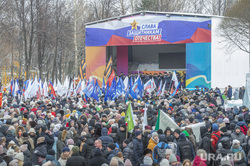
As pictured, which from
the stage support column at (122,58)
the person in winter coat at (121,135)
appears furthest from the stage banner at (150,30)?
the person in winter coat at (121,135)

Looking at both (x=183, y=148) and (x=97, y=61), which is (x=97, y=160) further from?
(x=97, y=61)

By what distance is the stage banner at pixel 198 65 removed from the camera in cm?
3091

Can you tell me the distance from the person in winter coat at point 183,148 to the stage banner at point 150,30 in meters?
23.0

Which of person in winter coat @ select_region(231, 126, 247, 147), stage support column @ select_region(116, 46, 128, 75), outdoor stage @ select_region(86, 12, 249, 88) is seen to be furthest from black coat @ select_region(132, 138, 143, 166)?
stage support column @ select_region(116, 46, 128, 75)

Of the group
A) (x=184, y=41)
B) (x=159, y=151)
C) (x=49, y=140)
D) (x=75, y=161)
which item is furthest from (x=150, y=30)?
(x=75, y=161)

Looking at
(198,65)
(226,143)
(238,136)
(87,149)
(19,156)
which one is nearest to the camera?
(19,156)

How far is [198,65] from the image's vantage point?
102 feet

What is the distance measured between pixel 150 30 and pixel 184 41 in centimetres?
286

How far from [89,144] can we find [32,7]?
27.5 meters

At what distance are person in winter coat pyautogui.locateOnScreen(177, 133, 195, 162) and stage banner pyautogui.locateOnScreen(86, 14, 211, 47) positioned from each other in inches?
905

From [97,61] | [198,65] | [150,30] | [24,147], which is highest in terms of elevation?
[150,30]

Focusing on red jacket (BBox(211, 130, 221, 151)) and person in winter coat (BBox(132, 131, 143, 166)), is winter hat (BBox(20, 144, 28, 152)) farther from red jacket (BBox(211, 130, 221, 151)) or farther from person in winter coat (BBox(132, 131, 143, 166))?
red jacket (BBox(211, 130, 221, 151))

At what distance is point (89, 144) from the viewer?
880 cm

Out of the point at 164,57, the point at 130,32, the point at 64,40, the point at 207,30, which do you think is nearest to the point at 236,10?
the point at 207,30
